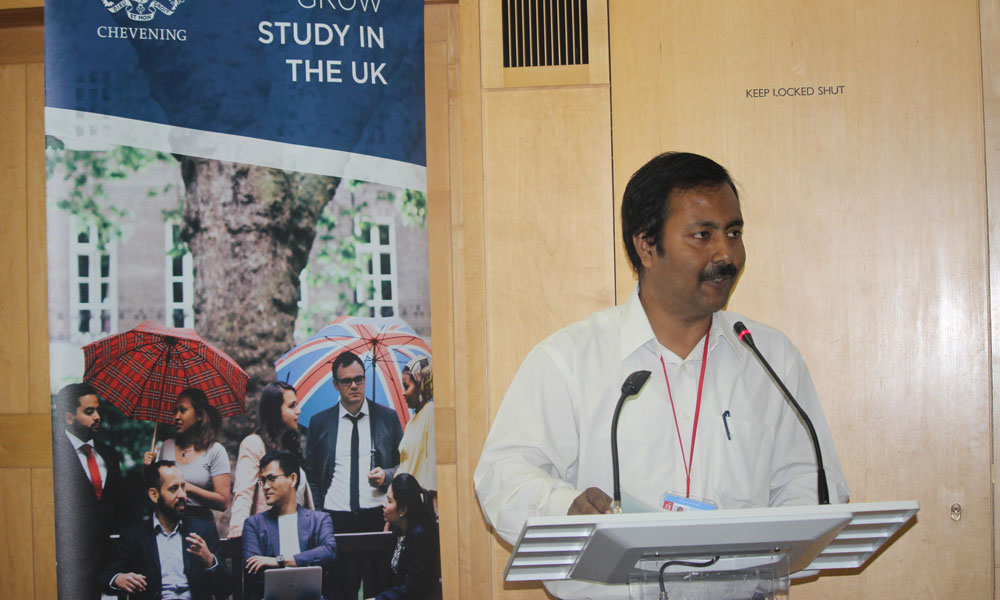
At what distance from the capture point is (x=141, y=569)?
2.51 meters

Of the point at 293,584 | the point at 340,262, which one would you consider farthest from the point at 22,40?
the point at 293,584

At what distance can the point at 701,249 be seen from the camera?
2129mm

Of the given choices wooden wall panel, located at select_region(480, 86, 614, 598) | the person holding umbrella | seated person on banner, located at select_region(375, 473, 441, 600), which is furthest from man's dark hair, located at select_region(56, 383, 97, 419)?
wooden wall panel, located at select_region(480, 86, 614, 598)

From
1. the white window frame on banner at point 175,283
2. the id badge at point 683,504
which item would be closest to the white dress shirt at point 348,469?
the white window frame on banner at point 175,283

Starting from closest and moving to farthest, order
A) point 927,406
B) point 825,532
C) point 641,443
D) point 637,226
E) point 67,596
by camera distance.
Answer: point 825,532, point 641,443, point 637,226, point 67,596, point 927,406

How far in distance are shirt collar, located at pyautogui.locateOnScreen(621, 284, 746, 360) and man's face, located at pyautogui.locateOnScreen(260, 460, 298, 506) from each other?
3.68 ft

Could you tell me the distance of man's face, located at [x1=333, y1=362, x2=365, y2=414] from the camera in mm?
2590

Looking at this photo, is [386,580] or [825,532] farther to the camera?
[386,580]

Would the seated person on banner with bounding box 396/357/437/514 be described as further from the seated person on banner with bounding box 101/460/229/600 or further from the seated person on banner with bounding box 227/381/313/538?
the seated person on banner with bounding box 101/460/229/600

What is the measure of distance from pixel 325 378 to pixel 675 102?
155 cm

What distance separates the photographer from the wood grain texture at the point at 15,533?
3166 mm

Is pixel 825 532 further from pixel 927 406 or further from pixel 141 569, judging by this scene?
pixel 141 569

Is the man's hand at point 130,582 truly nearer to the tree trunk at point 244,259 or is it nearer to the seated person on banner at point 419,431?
the tree trunk at point 244,259

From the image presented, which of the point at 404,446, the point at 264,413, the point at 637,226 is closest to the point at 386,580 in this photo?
the point at 404,446
